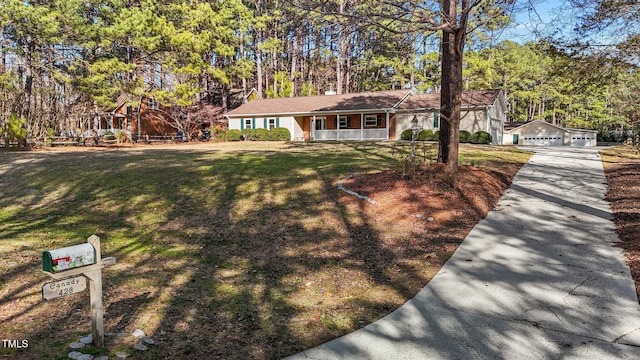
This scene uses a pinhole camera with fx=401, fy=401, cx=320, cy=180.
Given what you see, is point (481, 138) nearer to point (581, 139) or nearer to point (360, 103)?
point (360, 103)

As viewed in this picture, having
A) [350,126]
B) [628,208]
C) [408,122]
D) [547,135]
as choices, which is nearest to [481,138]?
[408,122]

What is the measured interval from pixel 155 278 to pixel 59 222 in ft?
13.8

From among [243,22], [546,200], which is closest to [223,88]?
[243,22]

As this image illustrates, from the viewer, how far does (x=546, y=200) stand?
8.91m

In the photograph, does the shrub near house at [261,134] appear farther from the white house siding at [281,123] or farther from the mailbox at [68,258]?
the mailbox at [68,258]

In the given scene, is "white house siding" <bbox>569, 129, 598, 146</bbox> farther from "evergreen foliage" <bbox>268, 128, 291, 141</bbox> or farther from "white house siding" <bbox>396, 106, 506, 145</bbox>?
"evergreen foliage" <bbox>268, 128, 291, 141</bbox>

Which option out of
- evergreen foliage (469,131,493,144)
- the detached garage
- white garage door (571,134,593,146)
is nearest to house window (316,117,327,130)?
evergreen foliage (469,131,493,144)

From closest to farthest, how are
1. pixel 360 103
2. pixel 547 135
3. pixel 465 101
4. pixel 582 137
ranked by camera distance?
pixel 465 101
pixel 360 103
pixel 582 137
pixel 547 135

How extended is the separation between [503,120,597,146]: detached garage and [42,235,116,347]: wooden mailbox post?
134 feet

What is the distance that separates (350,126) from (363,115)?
62.1 inches

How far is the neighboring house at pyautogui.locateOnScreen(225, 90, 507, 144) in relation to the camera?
2875 cm

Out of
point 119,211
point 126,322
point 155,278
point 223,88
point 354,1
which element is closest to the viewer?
point 126,322

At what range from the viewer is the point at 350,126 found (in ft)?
103

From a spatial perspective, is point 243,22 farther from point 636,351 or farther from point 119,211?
point 636,351
